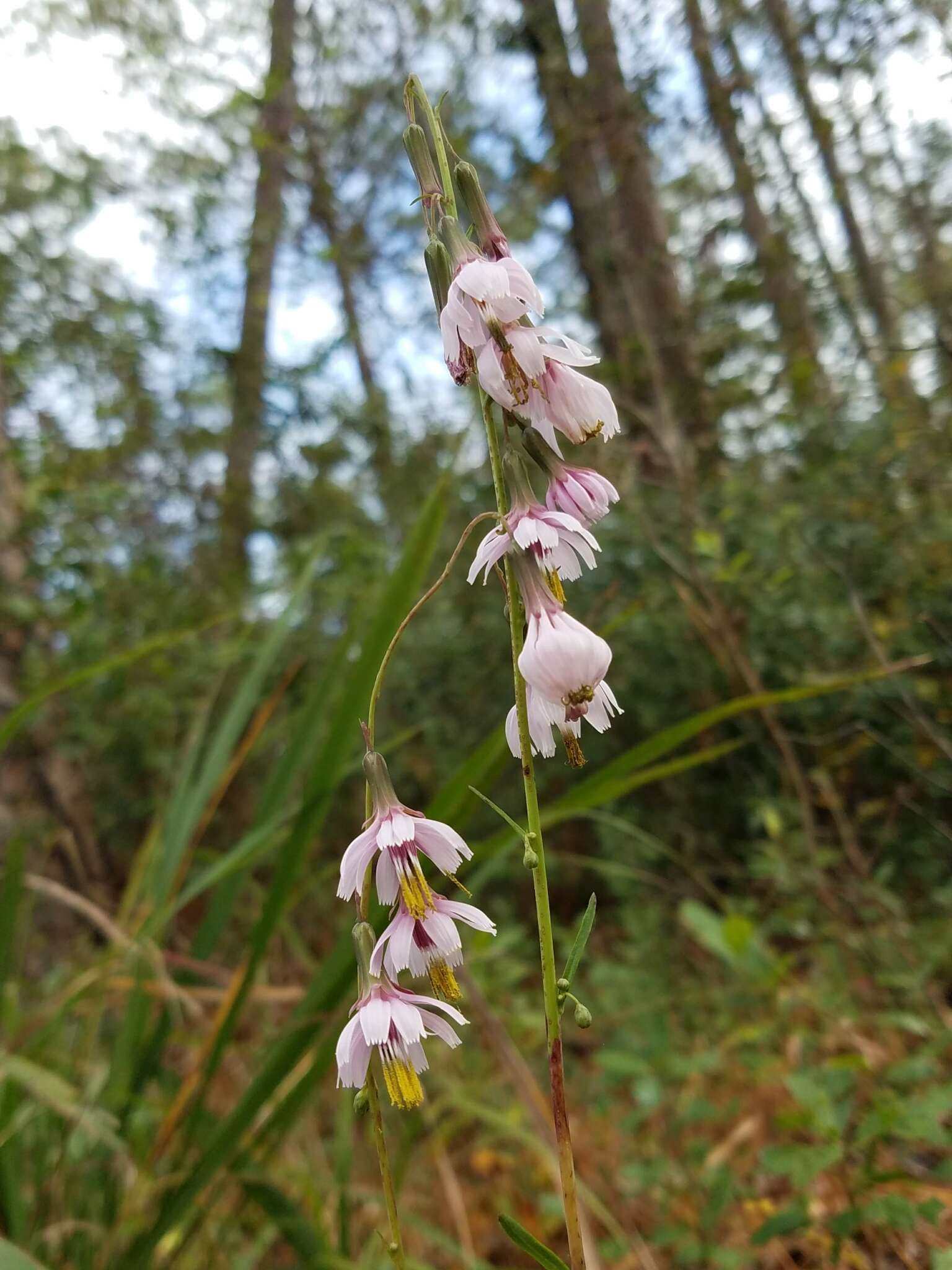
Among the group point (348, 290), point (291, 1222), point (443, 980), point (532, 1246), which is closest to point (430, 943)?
point (443, 980)

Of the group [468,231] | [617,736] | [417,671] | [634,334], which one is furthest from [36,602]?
[468,231]

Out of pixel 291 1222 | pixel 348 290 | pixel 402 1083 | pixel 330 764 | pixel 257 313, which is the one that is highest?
pixel 348 290

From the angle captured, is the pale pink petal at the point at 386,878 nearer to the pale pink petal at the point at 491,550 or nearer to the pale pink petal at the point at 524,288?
the pale pink petal at the point at 491,550

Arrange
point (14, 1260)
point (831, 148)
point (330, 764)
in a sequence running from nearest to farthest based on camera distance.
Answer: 1. point (14, 1260)
2. point (330, 764)
3. point (831, 148)

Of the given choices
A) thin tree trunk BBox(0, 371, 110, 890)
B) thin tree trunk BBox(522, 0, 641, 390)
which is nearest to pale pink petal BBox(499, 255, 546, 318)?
thin tree trunk BBox(0, 371, 110, 890)

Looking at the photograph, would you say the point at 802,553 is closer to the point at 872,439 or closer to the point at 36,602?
the point at 872,439

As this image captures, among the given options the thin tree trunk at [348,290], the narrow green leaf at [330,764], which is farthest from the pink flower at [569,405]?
the thin tree trunk at [348,290]

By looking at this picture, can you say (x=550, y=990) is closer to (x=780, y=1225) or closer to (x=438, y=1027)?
(x=438, y=1027)
